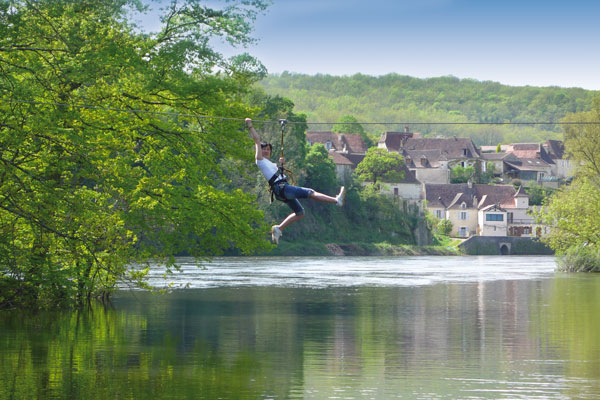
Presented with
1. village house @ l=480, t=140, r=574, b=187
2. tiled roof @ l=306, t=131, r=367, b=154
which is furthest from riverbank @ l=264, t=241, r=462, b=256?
village house @ l=480, t=140, r=574, b=187

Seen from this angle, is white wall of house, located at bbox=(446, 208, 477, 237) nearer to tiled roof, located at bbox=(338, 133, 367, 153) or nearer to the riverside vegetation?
tiled roof, located at bbox=(338, 133, 367, 153)

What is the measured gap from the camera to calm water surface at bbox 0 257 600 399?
1602cm

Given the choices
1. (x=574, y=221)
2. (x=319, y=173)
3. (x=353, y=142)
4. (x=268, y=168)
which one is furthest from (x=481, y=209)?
(x=268, y=168)

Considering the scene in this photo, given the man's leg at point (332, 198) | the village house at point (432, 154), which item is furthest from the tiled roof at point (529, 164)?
the man's leg at point (332, 198)

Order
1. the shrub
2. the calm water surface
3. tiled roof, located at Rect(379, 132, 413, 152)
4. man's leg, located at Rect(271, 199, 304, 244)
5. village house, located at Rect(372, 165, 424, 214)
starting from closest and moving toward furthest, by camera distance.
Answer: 1. the calm water surface
2. man's leg, located at Rect(271, 199, 304, 244)
3. the shrub
4. village house, located at Rect(372, 165, 424, 214)
5. tiled roof, located at Rect(379, 132, 413, 152)

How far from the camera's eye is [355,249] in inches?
4151

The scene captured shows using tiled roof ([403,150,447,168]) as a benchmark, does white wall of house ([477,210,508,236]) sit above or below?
below

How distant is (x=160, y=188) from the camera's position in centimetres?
3075

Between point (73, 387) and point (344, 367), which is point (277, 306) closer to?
point (344, 367)

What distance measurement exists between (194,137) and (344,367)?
48.9 ft

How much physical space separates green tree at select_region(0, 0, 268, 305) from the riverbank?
6215 centimetres

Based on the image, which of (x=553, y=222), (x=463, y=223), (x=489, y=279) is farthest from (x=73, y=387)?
(x=463, y=223)

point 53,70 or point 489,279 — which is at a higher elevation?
point 53,70

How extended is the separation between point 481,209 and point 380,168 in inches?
651
